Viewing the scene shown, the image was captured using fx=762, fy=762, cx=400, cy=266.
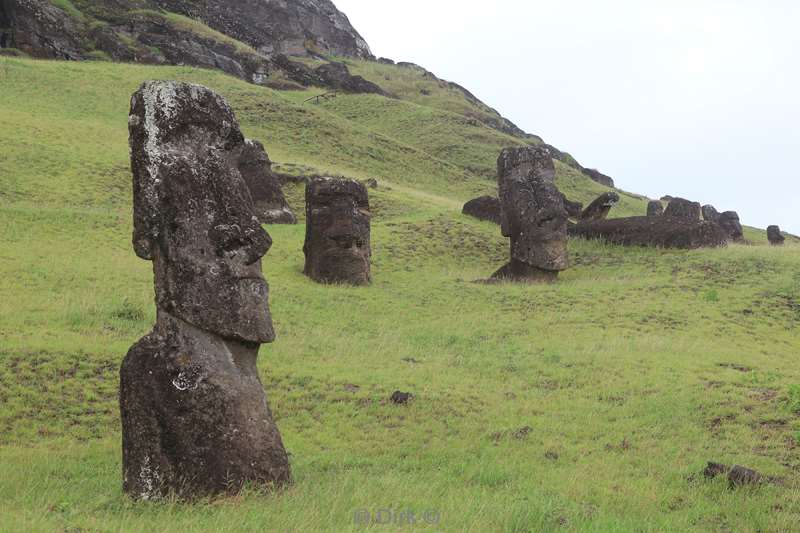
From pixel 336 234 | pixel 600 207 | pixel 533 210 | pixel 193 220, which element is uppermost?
pixel 600 207

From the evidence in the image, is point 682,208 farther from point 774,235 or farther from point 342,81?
point 342,81

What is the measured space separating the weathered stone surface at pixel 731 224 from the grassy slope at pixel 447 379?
39.7ft

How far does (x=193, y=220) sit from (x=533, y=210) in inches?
619

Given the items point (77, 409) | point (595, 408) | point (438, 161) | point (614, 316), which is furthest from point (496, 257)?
point (438, 161)

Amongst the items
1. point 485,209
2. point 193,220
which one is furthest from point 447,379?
point 485,209

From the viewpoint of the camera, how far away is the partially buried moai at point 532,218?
2152 cm

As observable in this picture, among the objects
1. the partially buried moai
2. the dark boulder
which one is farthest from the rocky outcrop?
the partially buried moai

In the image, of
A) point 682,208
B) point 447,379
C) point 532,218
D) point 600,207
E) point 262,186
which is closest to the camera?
point 447,379

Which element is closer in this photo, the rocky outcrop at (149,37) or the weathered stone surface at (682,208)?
the weathered stone surface at (682,208)

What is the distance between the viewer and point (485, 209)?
30.3 metres

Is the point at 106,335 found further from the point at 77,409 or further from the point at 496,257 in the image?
the point at 496,257

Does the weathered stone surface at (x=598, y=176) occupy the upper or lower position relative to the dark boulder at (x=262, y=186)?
upper

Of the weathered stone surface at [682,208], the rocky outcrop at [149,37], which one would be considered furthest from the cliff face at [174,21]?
the weathered stone surface at [682,208]

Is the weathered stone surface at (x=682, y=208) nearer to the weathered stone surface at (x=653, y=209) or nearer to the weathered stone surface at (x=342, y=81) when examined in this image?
the weathered stone surface at (x=653, y=209)
